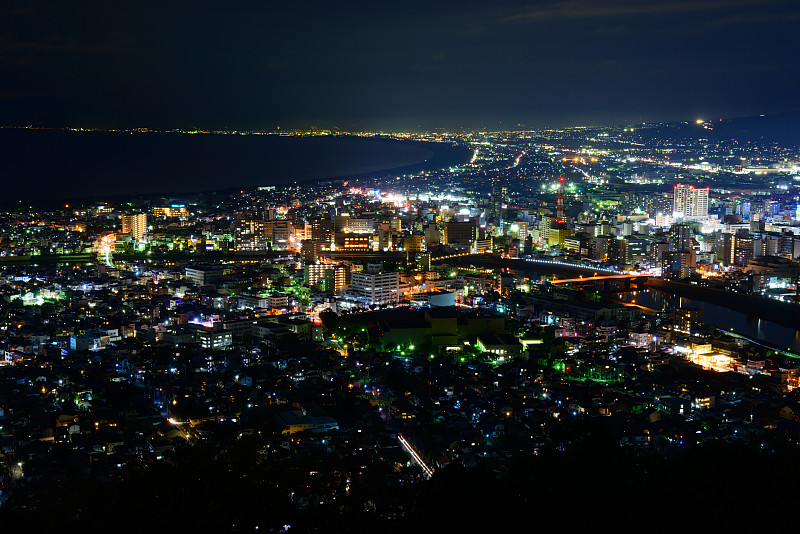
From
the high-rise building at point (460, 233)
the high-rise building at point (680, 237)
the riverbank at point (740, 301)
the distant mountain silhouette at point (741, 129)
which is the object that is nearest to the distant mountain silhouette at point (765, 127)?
the distant mountain silhouette at point (741, 129)

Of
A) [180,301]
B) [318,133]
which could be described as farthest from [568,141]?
[180,301]

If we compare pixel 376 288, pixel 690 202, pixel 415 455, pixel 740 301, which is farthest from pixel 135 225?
pixel 415 455

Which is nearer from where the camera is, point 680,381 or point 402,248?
point 680,381

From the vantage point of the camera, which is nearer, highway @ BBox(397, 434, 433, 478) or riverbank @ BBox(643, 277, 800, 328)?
highway @ BBox(397, 434, 433, 478)

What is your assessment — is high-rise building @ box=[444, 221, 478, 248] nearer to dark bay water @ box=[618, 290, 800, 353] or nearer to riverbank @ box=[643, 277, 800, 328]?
riverbank @ box=[643, 277, 800, 328]

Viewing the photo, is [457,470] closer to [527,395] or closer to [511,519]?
[511,519]

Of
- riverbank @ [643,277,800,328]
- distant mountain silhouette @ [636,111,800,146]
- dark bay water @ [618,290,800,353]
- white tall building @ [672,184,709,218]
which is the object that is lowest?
dark bay water @ [618,290,800,353]

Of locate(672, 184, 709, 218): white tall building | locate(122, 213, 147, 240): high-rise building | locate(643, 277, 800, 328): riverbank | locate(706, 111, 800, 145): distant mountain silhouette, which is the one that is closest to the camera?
locate(643, 277, 800, 328): riverbank

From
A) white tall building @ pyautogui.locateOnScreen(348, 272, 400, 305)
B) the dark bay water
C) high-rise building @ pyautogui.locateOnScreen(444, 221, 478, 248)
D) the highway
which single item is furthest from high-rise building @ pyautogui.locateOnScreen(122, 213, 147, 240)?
the highway
